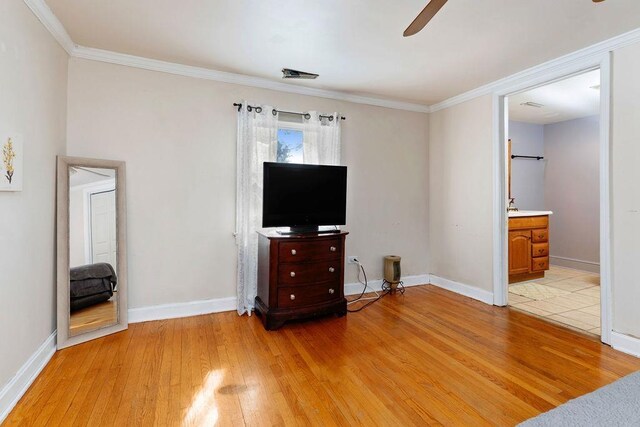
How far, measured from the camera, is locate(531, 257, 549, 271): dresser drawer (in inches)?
182

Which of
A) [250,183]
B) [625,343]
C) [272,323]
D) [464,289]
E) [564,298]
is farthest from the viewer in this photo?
[464,289]

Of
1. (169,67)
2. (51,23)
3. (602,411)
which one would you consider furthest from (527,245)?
(51,23)

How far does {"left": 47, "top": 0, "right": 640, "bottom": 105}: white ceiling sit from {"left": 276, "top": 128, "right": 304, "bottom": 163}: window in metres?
0.61

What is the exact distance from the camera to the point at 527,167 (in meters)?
5.60

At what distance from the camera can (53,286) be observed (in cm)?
247

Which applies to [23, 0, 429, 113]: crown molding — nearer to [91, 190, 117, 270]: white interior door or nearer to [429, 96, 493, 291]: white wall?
[429, 96, 493, 291]: white wall

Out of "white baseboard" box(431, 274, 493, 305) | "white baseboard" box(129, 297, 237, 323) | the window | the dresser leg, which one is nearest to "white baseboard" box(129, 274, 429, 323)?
"white baseboard" box(129, 297, 237, 323)

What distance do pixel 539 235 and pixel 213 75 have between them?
486cm

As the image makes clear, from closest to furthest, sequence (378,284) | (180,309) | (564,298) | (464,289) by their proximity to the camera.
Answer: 1. (180,309)
2. (564,298)
3. (464,289)
4. (378,284)

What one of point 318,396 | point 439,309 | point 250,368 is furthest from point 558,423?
point 439,309

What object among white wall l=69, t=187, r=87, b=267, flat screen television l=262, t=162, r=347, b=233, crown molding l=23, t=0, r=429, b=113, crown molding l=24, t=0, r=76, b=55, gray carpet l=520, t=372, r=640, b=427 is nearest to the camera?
gray carpet l=520, t=372, r=640, b=427

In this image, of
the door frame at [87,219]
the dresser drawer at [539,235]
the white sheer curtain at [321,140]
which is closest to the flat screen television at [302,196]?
the white sheer curtain at [321,140]

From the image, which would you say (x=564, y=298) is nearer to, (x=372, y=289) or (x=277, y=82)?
(x=372, y=289)

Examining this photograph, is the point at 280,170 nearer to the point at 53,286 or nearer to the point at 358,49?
the point at 358,49
